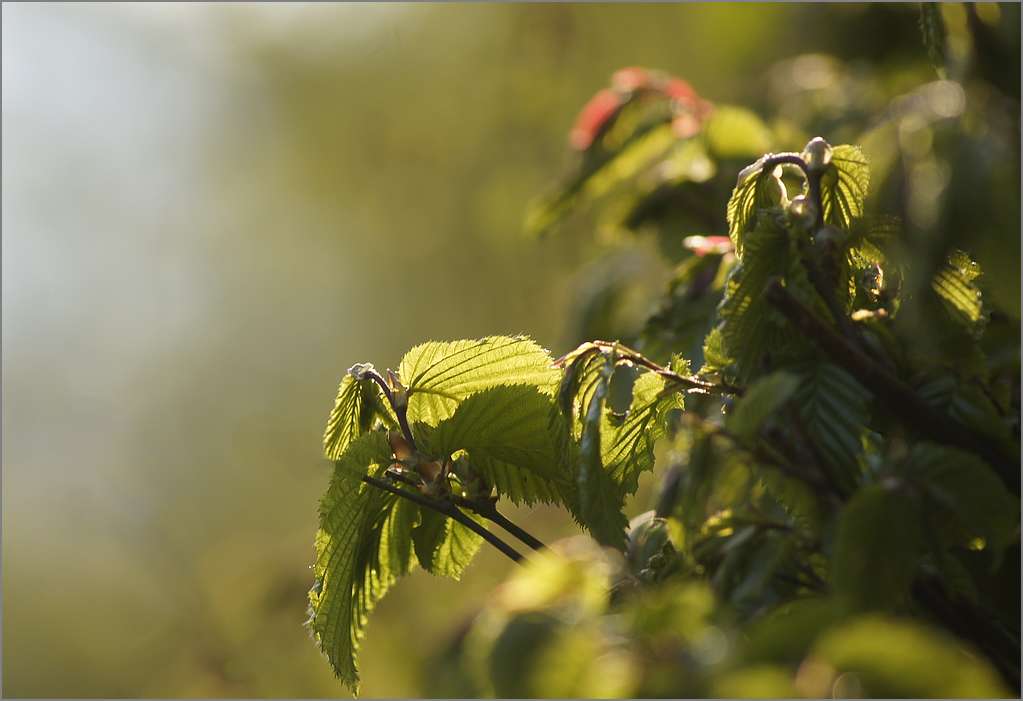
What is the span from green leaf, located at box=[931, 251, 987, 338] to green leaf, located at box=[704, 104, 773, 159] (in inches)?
21.2

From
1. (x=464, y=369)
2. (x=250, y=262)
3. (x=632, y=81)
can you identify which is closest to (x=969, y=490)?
(x=464, y=369)

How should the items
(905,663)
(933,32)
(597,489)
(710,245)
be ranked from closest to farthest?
(905,663) < (597,489) < (933,32) < (710,245)

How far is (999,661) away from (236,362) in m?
3.71

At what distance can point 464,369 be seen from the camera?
597mm

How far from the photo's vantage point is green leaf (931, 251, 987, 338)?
532mm

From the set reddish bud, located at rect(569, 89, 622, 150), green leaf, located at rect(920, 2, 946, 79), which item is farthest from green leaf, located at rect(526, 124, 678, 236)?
green leaf, located at rect(920, 2, 946, 79)

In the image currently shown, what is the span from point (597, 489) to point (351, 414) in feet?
0.53

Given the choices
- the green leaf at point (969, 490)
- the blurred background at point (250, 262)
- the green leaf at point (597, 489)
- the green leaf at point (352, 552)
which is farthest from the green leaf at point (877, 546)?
the blurred background at point (250, 262)

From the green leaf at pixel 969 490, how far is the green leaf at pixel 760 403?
0.07 metres

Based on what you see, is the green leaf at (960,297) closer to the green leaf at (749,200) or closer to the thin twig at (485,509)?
the green leaf at (749,200)

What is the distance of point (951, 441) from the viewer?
48cm

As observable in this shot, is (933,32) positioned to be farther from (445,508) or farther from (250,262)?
(250,262)

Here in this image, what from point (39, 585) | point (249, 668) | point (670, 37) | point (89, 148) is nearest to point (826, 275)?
point (249, 668)

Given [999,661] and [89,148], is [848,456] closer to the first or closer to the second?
[999,661]
